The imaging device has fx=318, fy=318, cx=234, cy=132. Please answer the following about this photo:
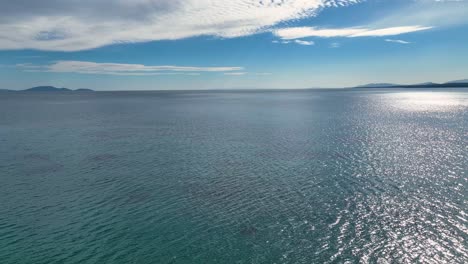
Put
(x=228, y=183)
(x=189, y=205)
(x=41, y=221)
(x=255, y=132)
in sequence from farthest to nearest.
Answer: (x=255, y=132) < (x=228, y=183) < (x=189, y=205) < (x=41, y=221)

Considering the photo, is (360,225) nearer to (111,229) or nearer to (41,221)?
(111,229)

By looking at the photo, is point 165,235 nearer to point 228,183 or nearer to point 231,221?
point 231,221

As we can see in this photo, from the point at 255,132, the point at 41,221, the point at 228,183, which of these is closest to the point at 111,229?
the point at 41,221

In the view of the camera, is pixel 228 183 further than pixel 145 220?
Yes

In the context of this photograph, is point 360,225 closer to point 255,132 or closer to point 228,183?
point 228,183

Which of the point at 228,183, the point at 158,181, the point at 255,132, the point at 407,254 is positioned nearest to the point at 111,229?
the point at 158,181

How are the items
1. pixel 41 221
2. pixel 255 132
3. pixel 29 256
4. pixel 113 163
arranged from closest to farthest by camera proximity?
1. pixel 29 256
2. pixel 41 221
3. pixel 113 163
4. pixel 255 132

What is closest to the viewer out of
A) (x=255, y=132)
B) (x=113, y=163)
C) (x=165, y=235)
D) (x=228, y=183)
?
(x=165, y=235)

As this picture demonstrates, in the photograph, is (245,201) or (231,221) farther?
(245,201)

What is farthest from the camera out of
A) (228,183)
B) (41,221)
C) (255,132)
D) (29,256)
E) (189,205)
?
(255,132)
